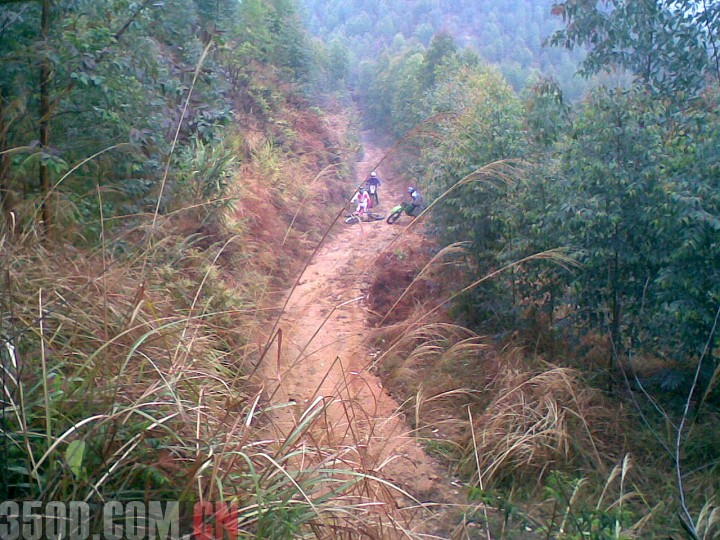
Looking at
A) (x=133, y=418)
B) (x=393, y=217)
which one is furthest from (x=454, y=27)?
(x=133, y=418)

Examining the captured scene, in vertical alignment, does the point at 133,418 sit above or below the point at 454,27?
below

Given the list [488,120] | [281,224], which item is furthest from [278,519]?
[281,224]

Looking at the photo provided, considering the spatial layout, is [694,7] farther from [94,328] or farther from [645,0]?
[94,328]

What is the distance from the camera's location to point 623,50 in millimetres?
8094

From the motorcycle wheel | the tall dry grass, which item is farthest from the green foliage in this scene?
the tall dry grass

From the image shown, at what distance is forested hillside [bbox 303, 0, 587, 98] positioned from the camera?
39.1m

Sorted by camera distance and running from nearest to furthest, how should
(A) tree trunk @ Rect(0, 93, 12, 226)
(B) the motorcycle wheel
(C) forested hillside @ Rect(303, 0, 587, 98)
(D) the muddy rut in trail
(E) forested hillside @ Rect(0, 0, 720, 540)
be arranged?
(E) forested hillside @ Rect(0, 0, 720, 540), (D) the muddy rut in trail, (A) tree trunk @ Rect(0, 93, 12, 226), (B) the motorcycle wheel, (C) forested hillside @ Rect(303, 0, 587, 98)

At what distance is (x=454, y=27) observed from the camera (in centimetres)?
4791

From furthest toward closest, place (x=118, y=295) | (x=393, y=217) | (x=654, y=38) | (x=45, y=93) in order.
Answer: (x=393, y=217) < (x=654, y=38) < (x=45, y=93) < (x=118, y=295)

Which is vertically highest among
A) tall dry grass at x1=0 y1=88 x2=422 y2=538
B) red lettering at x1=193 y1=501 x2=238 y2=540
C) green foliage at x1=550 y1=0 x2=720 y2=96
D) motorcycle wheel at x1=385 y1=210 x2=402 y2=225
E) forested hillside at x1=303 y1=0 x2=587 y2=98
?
forested hillside at x1=303 y1=0 x2=587 y2=98

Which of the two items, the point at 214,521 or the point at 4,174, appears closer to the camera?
the point at 214,521

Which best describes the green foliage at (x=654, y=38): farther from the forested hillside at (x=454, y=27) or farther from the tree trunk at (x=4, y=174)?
the forested hillside at (x=454, y=27)

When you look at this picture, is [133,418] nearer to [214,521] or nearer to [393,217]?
[214,521]

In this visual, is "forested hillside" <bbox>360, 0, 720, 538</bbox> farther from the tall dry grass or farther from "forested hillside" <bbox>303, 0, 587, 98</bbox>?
"forested hillside" <bbox>303, 0, 587, 98</bbox>
